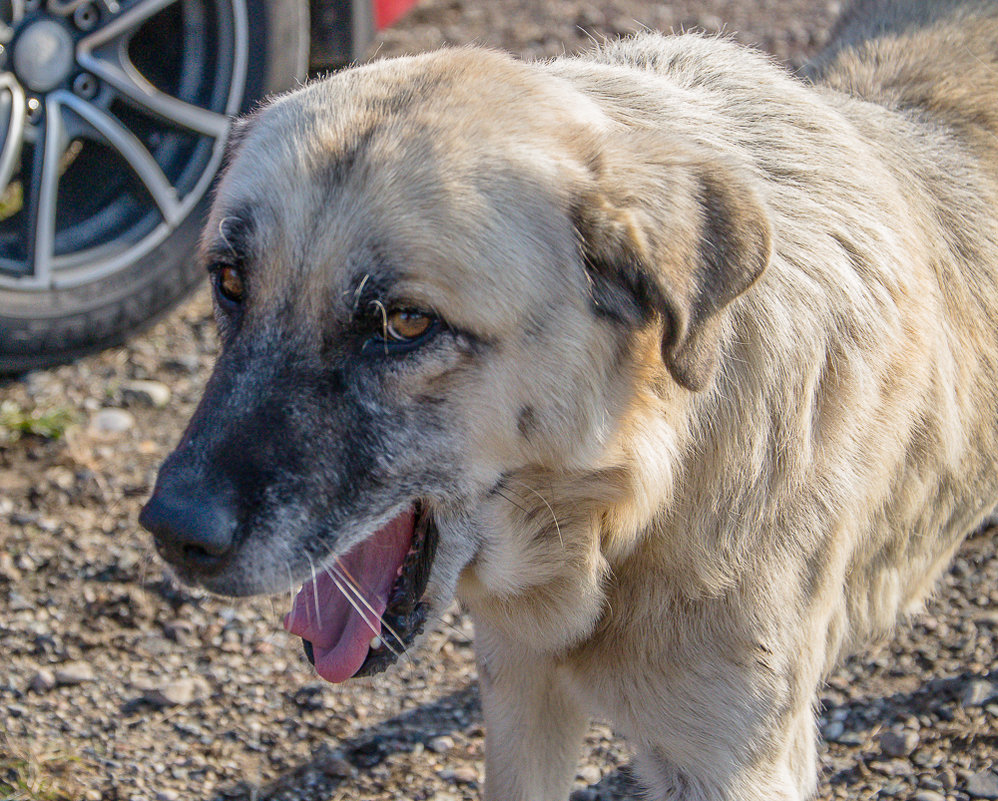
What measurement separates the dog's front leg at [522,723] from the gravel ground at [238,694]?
13.3 inches

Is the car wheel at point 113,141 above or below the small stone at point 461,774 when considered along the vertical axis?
above

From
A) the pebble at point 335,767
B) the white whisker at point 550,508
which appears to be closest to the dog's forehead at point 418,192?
the white whisker at point 550,508

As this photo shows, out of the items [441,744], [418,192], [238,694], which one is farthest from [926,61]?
[238,694]

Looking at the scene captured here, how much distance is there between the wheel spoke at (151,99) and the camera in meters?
4.36

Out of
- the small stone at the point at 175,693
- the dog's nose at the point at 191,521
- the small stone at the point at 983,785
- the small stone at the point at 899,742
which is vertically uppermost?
the dog's nose at the point at 191,521

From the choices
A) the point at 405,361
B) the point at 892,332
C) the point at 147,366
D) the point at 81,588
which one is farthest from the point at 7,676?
the point at 892,332

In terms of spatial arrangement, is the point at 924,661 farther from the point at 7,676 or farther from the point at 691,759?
the point at 7,676

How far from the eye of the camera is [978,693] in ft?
11.1

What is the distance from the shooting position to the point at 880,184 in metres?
2.64

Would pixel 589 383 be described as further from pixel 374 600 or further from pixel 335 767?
pixel 335 767

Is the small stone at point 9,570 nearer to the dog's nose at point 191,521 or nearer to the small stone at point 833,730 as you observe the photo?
the dog's nose at point 191,521

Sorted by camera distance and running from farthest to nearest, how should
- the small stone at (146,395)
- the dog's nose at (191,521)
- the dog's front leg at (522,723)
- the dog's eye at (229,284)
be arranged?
1. the small stone at (146,395)
2. the dog's front leg at (522,723)
3. the dog's eye at (229,284)
4. the dog's nose at (191,521)

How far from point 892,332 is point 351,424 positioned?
1.24m

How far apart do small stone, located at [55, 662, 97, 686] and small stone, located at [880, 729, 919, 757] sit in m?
2.38
